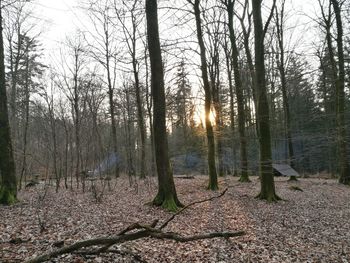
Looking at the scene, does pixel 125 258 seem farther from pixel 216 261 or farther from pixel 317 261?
pixel 317 261

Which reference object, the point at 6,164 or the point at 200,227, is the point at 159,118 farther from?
the point at 6,164

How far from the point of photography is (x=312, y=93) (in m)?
30.0

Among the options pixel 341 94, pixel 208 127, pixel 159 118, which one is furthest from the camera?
pixel 341 94

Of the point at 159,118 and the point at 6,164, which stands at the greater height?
the point at 159,118

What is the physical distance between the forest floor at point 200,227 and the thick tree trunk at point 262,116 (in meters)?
0.68

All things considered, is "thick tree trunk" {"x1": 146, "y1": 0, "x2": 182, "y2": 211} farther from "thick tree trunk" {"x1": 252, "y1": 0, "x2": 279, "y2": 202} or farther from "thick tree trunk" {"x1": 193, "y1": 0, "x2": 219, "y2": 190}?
"thick tree trunk" {"x1": 193, "y1": 0, "x2": 219, "y2": 190}

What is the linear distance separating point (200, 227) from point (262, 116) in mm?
5250

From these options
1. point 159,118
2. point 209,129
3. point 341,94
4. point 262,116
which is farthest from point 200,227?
point 341,94

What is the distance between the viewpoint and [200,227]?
6949mm

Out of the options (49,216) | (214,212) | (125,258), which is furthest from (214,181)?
(125,258)

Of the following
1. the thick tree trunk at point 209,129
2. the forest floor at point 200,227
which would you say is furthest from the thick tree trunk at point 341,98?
the thick tree trunk at point 209,129

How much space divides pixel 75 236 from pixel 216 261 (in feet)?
9.04

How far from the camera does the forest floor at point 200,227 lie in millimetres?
5105

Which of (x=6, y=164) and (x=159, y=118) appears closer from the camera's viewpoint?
(x=159, y=118)
